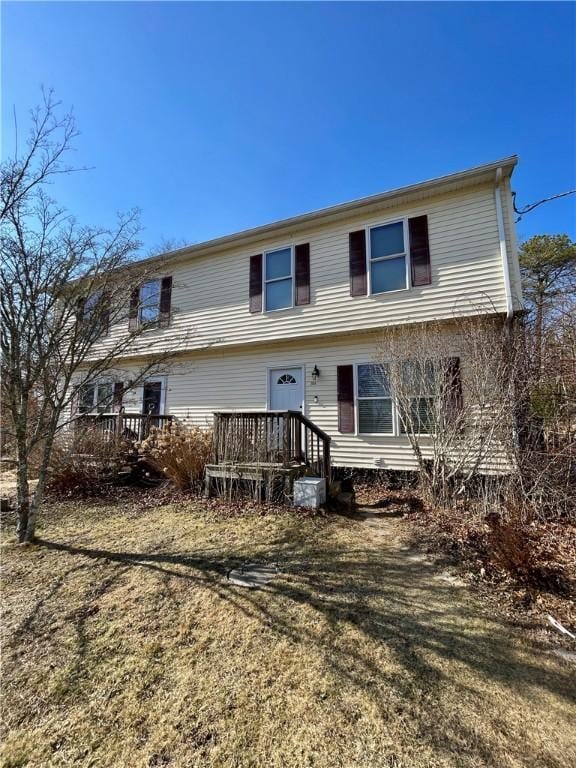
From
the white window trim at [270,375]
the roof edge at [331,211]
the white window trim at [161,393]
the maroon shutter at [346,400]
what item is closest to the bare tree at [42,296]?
the roof edge at [331,211]

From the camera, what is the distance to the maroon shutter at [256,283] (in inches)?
380

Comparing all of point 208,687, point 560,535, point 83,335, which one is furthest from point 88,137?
point 560,535

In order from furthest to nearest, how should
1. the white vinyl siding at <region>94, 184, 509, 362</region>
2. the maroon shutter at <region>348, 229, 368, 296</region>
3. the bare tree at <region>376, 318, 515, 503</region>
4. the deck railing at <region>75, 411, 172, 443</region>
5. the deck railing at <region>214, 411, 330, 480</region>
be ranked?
1. the maroon shutter at <region>348, 229, 368, 296</region>
2. the deck railing at <region>75, 411, 172, 443</region>
3. the white vinyl siding at <region>94, 184, 509, 362</region>
4. the deck railing at <region>214, 411, 330, 480</region>
5. the bare tree at <region>376, 318, 515, 503</region>

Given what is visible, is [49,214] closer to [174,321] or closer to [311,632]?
[311,632]

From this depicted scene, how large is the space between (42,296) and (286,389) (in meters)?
6.07

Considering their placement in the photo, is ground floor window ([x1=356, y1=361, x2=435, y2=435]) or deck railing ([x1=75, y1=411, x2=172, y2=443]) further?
deck railing ([x1=75, y1=411, x2=172, y2=443])

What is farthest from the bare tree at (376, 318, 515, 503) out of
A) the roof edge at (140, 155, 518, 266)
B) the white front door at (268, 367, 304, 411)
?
the roof edge at (140, 155, 518, 266)

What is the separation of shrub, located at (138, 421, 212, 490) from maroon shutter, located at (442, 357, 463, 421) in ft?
14.6

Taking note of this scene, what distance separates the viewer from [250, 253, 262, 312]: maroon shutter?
31.6 ft

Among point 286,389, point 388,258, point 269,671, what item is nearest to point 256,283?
point 286,389

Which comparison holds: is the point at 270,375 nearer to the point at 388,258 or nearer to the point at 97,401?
the point at 388,258

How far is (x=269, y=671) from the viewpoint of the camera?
227 centimetres

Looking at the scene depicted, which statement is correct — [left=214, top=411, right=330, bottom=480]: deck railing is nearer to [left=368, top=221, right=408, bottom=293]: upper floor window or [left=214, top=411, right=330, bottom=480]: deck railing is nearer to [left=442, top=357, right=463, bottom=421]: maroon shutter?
[left=442, top=357, right=463, bottom=421]: maroon shutter

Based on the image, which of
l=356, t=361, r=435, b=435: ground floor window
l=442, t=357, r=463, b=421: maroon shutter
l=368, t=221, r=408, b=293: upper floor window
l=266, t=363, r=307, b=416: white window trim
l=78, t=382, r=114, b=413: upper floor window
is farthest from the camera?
l=266, t=363, r=307, b=416: white window trim
